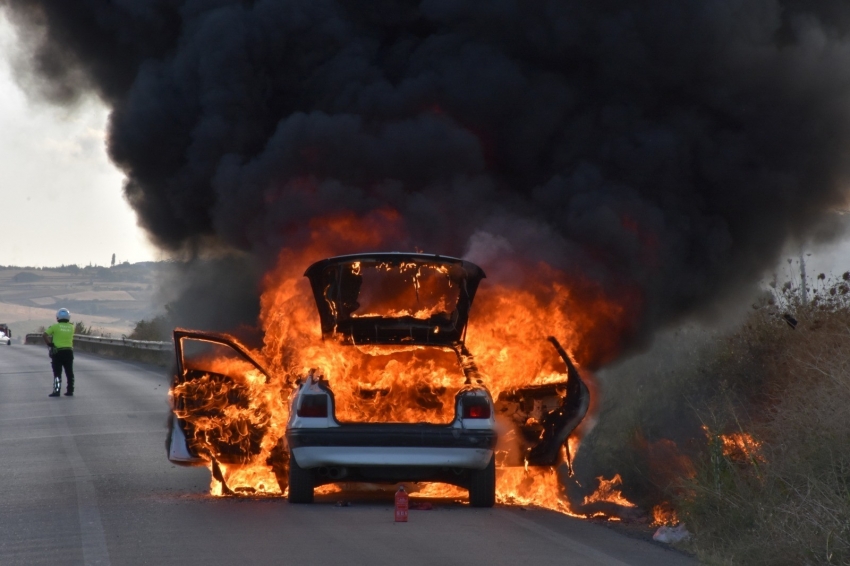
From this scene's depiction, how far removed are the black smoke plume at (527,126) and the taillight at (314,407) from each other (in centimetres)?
469

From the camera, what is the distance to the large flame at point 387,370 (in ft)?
30.2

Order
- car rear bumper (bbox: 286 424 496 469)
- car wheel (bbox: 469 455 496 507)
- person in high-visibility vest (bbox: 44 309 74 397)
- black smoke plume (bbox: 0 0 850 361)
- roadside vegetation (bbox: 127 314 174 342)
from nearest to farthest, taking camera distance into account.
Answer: car rear bumper (bbox: 286 424 496 469), car wheel (bbox: 469 455 496 507), black smoke plume (bbox: 0 0 850 361), person in high-visibility vest (bbox: 44 309 74 397), roadside vegetation (bbox: 127 314 174 342)

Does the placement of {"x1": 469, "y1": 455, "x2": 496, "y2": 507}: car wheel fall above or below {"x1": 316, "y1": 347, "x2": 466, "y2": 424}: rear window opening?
below

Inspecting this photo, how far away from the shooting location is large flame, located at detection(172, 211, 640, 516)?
9211 millimetres

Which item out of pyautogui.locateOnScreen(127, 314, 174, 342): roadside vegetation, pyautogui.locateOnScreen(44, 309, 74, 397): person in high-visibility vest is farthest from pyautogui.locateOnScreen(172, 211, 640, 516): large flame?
pyautogui.locateOnScreen(127, 314, 174, 342): roadside vegetation

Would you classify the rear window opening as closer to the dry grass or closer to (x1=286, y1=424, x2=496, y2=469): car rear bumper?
(x1=286, y1=424, x2=496, y2=469): car rear bumper

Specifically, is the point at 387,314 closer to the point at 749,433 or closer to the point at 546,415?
the point at 546,415

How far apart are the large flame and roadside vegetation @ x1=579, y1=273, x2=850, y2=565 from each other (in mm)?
1371

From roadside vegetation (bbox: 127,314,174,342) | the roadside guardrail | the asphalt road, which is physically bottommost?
the asphalt road

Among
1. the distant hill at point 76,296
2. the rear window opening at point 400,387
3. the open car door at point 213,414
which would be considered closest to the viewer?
the rear window opening at point 400,387

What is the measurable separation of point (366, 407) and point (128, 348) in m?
31.5

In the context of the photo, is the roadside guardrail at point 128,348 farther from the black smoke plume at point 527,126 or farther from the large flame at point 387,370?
the large flame at point 387,370

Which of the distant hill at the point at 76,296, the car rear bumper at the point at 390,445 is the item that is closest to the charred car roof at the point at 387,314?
the car rear bumper at the point at 390,445

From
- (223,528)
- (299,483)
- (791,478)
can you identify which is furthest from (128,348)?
(791,478)
